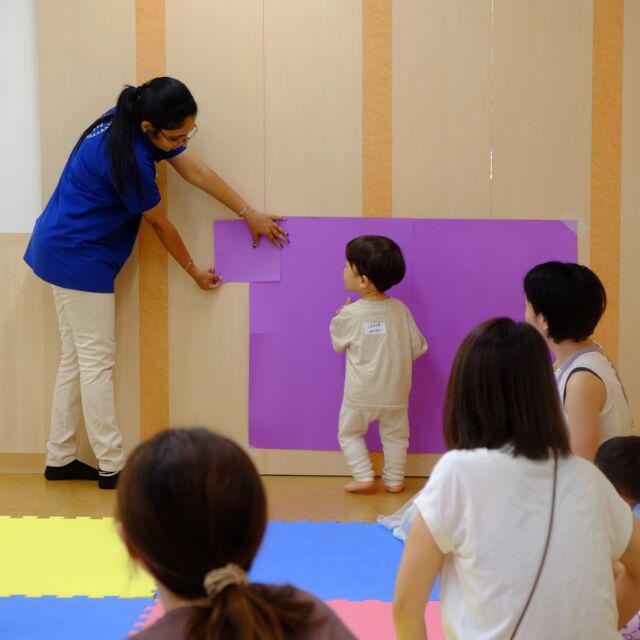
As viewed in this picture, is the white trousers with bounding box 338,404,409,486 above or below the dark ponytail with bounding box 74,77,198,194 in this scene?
below

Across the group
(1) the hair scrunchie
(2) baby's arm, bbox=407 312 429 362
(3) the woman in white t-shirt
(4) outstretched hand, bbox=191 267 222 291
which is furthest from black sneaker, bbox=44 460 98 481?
(3) the woman in white t-shirt

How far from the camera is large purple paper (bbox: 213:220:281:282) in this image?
166 inches

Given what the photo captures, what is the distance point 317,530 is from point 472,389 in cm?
203

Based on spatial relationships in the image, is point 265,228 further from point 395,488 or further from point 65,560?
point 65,560

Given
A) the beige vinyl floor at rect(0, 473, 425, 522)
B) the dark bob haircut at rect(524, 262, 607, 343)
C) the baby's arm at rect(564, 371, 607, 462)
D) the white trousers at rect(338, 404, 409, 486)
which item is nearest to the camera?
the baby's arm at rect(564, 371, 607, 462)

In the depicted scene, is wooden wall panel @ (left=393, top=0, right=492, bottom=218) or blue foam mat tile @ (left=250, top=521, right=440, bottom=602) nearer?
blue foam mat tile @ (left=250, top=521, right=440, bottom=602)

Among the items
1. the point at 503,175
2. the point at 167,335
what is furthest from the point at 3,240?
the point at 503,175

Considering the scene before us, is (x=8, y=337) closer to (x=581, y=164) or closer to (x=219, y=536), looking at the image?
(x=581, y=164)

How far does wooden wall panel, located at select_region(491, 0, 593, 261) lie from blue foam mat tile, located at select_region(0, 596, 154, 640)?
98.5 inches

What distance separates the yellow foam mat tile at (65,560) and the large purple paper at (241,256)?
4.33 ft

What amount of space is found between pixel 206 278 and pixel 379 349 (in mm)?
893

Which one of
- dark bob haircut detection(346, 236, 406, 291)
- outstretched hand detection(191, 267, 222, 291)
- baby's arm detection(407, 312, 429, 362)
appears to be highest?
dark bob haircut detection(346, 236, 406, 291)

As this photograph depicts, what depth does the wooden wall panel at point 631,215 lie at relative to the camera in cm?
412

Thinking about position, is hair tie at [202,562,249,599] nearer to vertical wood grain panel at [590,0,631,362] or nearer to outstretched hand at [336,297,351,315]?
outstretched hand at [336,297,351,315]
